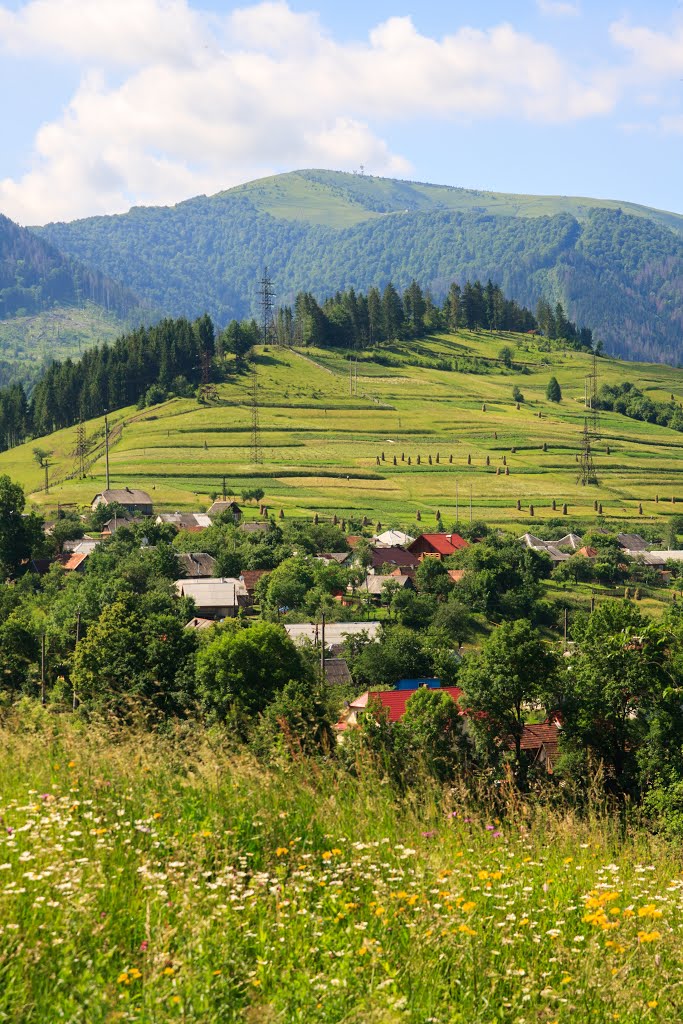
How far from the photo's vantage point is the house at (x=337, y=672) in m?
43.4

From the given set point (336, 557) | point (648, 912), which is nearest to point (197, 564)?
point (336, 557)

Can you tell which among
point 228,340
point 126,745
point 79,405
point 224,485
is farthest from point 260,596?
point 228,340

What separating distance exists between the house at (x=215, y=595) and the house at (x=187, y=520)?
1734 centimetres

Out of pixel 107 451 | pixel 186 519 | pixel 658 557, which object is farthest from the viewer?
pixel 107 451

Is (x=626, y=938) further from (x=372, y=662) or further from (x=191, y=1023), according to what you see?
(x=372, y=662)

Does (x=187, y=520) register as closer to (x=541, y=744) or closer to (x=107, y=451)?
(x=107, y=451)

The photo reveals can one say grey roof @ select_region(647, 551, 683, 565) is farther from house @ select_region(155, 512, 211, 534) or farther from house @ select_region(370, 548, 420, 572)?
house @ select_region(155, 512, 211, 534)

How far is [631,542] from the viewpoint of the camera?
85000 millimetres

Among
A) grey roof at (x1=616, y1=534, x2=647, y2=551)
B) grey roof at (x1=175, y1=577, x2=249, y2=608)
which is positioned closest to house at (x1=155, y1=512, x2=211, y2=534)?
grey roof at (x1=175, y1=577, x2=249, y2=608)

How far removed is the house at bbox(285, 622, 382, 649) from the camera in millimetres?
49562

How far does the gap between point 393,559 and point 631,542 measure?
24.1 m

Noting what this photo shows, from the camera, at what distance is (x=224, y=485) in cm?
9612

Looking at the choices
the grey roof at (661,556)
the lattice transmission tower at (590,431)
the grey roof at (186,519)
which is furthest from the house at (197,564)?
the lattice transmission tower at (590,431)

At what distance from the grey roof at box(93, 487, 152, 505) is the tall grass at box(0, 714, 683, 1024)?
8269 centimetres
